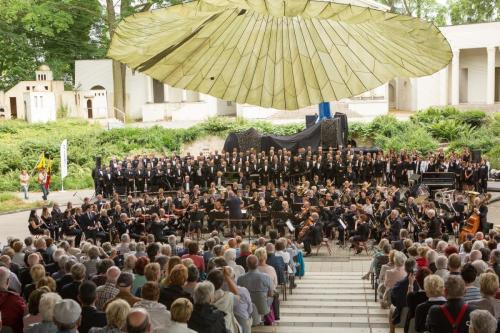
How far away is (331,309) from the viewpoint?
32.3ft

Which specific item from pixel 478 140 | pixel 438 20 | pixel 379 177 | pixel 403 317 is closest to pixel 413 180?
pixel 379 177

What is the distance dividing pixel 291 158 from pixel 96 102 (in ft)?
76.2

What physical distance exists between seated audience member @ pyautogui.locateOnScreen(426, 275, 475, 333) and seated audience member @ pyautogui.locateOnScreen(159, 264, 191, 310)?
2.27m

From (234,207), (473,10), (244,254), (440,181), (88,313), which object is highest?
(473,10)

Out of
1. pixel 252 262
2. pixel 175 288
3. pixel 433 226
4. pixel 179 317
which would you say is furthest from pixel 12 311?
pixel 433 226

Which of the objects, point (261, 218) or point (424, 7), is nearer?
point (261, 218)

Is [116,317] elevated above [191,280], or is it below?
above

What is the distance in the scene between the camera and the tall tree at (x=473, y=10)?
2151 inches

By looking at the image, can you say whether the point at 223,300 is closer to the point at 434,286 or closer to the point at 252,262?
the point at 252,262

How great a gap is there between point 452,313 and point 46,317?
10.3ft

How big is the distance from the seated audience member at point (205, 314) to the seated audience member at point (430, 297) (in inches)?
68.7

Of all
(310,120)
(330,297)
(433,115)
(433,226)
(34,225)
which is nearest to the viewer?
(330,297)

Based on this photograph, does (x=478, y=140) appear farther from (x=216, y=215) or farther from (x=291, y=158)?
(x=216, y=215)

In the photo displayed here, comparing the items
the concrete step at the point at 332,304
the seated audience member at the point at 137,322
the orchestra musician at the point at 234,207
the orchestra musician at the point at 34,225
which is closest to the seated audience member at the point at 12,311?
the seated audience member at the point at 137,322
